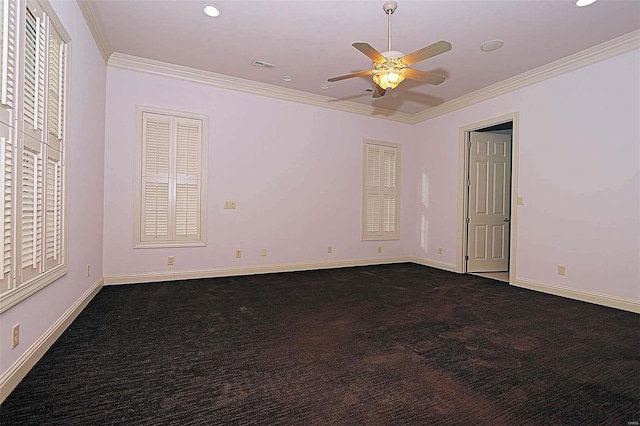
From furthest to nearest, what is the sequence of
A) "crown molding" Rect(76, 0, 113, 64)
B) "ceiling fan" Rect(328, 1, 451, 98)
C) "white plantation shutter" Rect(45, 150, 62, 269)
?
1. "crown molding" Rect(76, 0, 113, 64)
2. "ceiling fan" Rect(328, 1, 451, 98)
3. "white plantation shutter" Rect(45, 150, 62, 269)

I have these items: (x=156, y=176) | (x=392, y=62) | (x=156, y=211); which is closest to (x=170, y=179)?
(x=156, y=176)

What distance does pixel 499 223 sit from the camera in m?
6.11

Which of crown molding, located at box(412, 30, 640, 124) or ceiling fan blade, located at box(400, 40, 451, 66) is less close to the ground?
crown molding, located at box(412, 30, 640, 124)

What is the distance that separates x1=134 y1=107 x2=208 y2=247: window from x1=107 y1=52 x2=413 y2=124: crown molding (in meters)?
0.55

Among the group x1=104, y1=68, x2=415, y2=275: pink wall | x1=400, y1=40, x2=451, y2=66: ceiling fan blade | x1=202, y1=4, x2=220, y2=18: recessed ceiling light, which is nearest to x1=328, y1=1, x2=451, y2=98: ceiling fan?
x1=400, y1=40, x2=451, y2=66: ceiling fan blade

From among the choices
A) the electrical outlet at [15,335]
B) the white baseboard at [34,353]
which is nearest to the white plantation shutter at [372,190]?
the white baseboard at [34,353]

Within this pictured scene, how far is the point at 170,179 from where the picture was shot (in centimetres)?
485

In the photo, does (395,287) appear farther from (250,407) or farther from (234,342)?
(250,407)

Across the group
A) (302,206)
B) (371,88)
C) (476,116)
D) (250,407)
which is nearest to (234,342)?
(250,407)

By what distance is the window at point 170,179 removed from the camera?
4.69 meters

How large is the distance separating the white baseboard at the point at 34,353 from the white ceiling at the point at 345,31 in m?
3.05

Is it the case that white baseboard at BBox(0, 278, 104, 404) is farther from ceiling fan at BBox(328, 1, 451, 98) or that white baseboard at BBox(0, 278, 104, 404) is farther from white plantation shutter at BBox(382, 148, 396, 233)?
white plantation shutter at BBox(382, 148, 396, 233)

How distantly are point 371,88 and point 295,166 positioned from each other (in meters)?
1.81

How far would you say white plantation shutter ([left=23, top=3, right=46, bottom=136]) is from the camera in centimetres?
218
